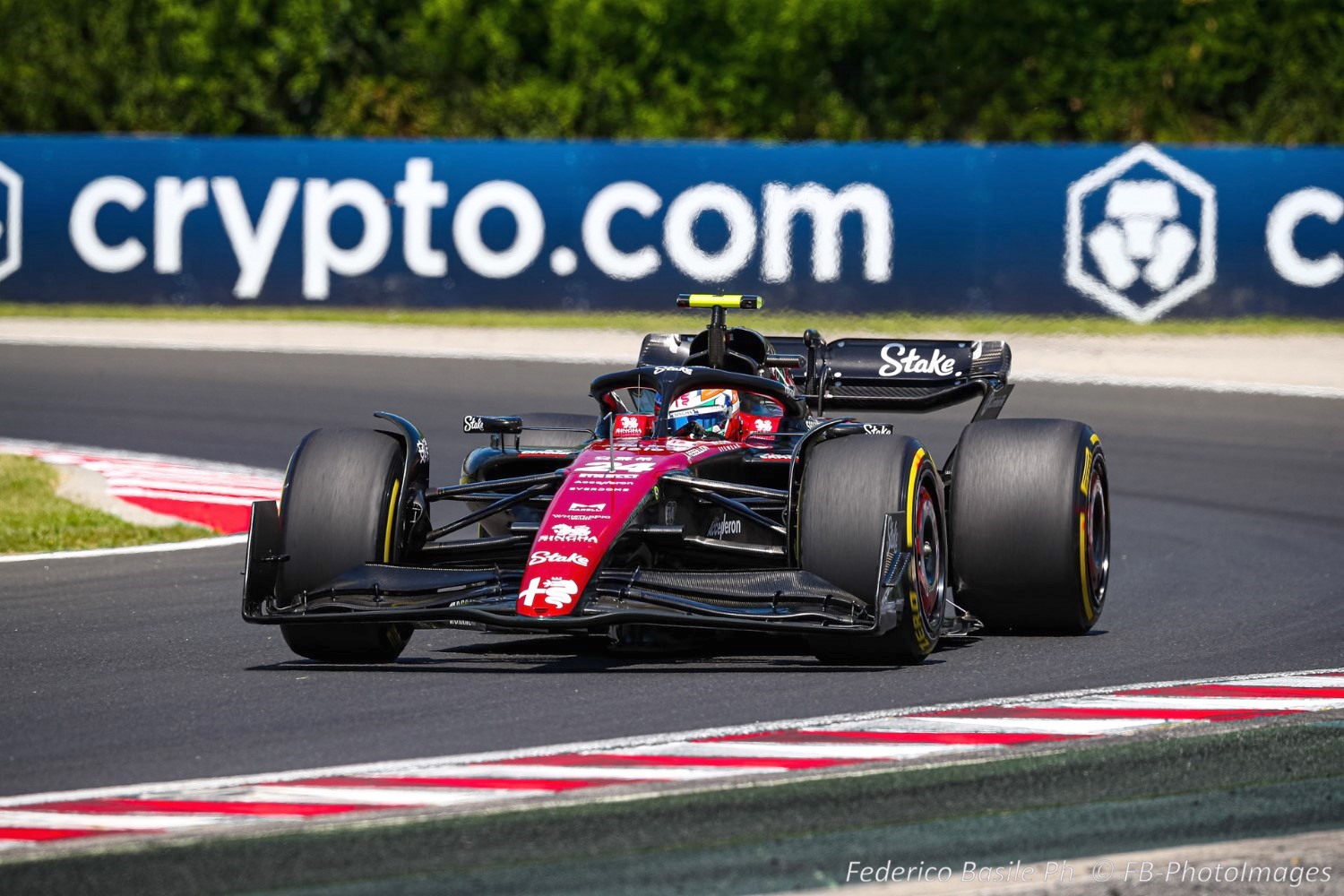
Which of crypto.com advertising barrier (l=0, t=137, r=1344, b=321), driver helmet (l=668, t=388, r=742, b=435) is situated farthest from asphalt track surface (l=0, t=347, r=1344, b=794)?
crypto.com advertising barrier (l=0, t=137, r=1344, b=321)

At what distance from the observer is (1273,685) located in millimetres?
7328

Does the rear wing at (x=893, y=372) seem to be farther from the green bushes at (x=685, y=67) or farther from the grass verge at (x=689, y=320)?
the green bushes at (x=685, y=67)

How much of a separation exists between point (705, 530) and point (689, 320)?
43.9ft

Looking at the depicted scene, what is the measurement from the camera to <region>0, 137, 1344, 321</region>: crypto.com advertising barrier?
71.0 feet

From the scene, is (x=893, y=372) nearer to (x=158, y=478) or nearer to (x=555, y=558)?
(x=555, y=558)

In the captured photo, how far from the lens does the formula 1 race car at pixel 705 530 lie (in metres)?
7.31

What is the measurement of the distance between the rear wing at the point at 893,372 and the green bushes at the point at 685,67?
23.4 metres

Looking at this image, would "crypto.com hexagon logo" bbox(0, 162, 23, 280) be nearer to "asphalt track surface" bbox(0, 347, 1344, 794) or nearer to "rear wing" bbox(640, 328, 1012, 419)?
"asphalt track surface" bbox(0, 347, 1344, 794)

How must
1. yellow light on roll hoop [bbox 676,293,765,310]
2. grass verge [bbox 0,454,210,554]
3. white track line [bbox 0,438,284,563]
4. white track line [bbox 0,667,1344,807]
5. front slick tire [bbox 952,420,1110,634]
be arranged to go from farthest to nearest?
grass verge [bbox 0,454,210,554], white track line [bbox 0,438,284,563], yellow light on roll hoop [bbox 676,293,765,310], front slick tire [bbox 952,420,1110,634], white track line [bbox 0,667,1344,807]

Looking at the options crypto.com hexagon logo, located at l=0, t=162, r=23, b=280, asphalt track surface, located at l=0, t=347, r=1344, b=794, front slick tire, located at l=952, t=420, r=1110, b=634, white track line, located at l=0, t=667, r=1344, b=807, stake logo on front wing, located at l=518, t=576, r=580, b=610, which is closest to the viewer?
white track line, located at l=0, t=667, r=1344, b=807

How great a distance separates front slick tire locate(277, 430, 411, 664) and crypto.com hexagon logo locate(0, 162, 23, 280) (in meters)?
16.1

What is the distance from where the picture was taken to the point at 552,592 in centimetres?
718

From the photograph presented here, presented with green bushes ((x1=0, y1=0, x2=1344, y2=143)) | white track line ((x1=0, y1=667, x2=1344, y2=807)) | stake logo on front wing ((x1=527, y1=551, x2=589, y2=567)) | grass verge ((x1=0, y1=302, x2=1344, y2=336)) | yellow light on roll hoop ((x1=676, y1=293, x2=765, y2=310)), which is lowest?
white track line ((x1=0, y1=667, x2=1344, y2=807))

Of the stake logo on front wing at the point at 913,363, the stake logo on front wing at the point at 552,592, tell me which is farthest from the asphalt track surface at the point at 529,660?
the stake logo on front wing at the point at 913,363
